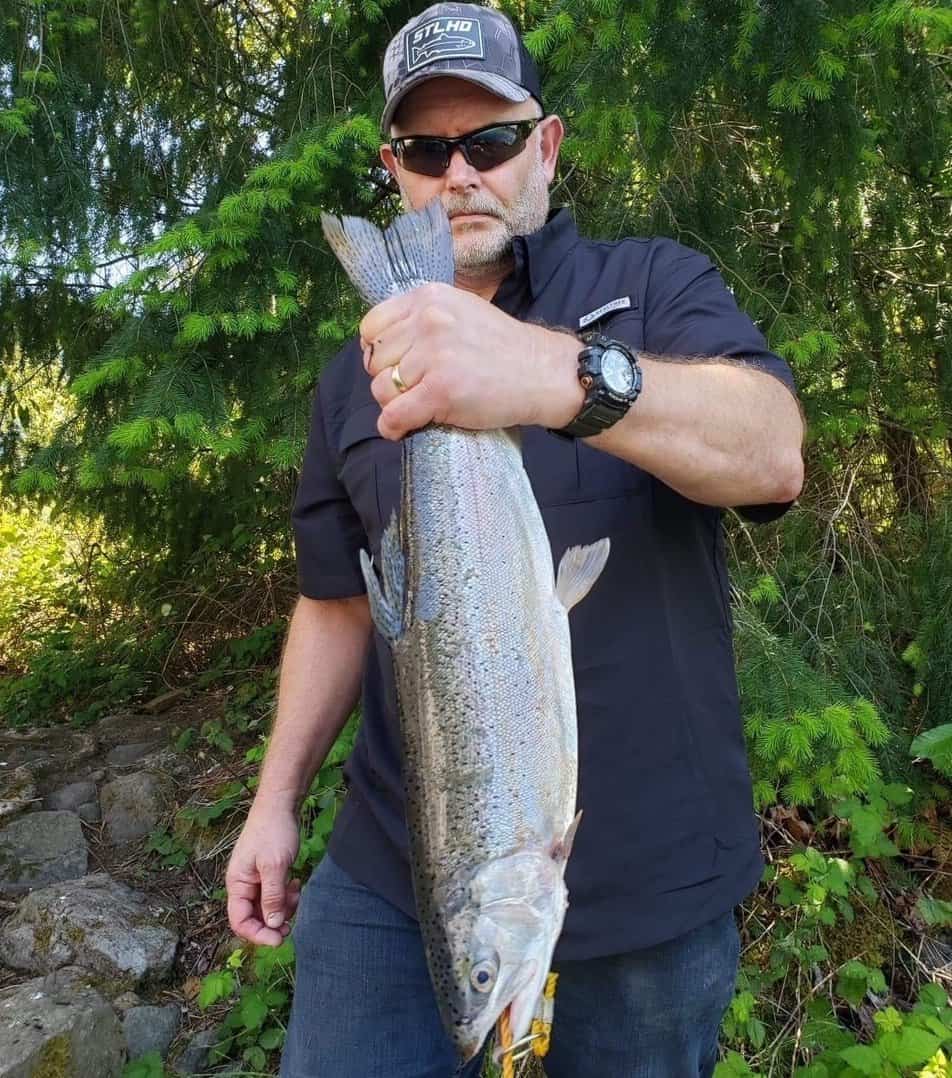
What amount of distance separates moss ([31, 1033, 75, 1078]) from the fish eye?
2.23 metres

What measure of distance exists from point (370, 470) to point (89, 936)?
9.85ft

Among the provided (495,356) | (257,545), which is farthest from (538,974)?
(257,545)

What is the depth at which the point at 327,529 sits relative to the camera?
8.12 feet

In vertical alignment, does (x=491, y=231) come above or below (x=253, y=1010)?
above

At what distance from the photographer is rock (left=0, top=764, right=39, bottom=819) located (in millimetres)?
5156

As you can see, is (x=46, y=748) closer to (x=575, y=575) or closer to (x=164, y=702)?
(x=164, y=702)

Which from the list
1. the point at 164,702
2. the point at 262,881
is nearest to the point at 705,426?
the point at 262,881

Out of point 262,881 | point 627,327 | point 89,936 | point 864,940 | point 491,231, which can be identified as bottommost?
point 864,940

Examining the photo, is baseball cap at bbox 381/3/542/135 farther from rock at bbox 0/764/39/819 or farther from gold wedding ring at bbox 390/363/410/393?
rock at bbox 0/764/39/819

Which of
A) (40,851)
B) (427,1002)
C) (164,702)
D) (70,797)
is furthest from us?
(164,702)

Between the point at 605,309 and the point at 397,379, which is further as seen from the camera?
the point at 605,309

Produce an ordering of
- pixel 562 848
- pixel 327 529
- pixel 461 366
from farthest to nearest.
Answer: pixel 327 529 → pixel 562 848 → pixel 461 366

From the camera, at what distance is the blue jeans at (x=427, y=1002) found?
6.18 ft

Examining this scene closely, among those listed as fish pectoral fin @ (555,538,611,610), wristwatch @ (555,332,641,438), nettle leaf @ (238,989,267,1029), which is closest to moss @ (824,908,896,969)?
nettle leaf @ (238,989,267,1029)
